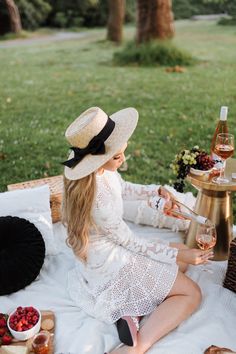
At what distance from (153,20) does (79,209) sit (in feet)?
32.0

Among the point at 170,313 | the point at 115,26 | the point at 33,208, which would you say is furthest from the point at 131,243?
the point at 115,26

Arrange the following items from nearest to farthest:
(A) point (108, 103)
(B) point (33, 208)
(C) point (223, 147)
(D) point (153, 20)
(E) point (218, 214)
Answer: (C) point (223, 147)
(E) point (218, 214)
(B) point (33, 208)
(A) point (108, 103)
(D) point (153, 20)

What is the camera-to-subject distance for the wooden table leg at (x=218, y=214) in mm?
3539

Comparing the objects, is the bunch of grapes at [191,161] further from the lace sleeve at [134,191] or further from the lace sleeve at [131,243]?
the lace sleeve at [131,243]

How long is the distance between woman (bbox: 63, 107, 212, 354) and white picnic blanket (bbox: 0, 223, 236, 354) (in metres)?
0.08

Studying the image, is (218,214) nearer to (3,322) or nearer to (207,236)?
(207,236)

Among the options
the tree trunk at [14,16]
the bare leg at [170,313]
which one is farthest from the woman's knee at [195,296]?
the tree trunk at [14,16]

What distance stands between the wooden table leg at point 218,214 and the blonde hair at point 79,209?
1112 millimetres

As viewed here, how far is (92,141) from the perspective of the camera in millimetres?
2799

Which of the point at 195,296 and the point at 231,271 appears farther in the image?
the point at 231,271

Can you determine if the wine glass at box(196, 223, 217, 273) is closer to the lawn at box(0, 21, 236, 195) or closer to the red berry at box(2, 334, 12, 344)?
the red berry at box(2, 334, 12, 344)

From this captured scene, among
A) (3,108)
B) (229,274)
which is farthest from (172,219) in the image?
(3,108)

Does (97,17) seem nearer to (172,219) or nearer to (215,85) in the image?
(215,85)

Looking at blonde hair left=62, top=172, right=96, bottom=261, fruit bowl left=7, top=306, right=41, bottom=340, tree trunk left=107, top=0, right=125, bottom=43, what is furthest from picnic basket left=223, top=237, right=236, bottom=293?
tree trunk left=107, top=0, right=125, bottom=43
